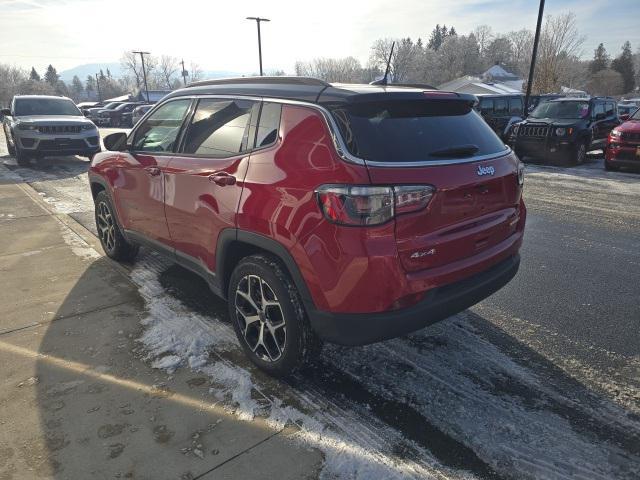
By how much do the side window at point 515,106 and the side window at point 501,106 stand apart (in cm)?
31

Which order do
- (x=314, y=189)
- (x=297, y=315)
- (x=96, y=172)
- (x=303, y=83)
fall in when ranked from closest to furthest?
(x=314, y=189) < (x=297, y=315) < (x=303, y=83) < (x=96, y=172)

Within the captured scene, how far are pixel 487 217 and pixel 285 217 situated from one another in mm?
1228

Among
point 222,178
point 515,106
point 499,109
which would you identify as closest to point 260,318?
point 222,178

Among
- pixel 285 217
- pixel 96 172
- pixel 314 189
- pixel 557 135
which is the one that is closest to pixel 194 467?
pixel 285 217

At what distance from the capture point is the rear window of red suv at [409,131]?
232 cm

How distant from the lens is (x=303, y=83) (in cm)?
274

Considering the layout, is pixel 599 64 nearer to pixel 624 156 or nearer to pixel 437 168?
pixel 624 156

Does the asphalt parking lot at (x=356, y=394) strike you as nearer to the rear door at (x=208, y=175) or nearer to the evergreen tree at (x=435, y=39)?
the rear door at (x=208, y=175)

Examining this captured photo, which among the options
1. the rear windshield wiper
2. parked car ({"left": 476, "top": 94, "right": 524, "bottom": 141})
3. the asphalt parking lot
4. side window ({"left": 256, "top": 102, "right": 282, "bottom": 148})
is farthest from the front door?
parked car ({"left": 476, "top": 94, "right": 524, "bottom": 141})

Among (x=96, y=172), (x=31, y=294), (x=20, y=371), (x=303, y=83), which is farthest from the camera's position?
(x=96, y=172)

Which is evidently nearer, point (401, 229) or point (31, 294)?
point (401, 229)

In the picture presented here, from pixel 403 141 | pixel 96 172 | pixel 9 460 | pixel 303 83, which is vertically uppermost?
pixel 303 83

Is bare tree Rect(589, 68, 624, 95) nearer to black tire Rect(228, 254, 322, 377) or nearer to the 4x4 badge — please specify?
the 4x4 badge

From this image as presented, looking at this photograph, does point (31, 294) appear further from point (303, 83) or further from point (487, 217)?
point (487, 217)
